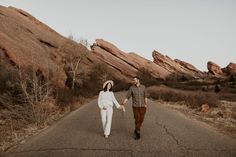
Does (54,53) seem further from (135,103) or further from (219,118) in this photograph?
(135,103)

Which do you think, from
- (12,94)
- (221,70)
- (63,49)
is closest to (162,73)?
(221,70)

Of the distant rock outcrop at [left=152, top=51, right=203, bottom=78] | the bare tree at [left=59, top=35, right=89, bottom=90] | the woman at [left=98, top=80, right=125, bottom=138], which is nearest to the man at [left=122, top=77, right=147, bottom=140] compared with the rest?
the woman at [left=98, top=80, right=125, bottom=138]

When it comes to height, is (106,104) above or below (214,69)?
below

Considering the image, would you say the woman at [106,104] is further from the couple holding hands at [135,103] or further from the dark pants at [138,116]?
the dark pants at [138,116]

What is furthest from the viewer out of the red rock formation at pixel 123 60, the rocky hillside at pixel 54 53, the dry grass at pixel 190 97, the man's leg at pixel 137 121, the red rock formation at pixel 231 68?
the red rock formation at pixel 231 68

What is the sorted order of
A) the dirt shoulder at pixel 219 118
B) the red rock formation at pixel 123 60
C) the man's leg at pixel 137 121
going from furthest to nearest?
the red rock formation at pixel 123 60
the dirt shoulder at pixel 219 118
the man's leg at pixel 137 121

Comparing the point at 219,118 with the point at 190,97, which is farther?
the point at 190,97

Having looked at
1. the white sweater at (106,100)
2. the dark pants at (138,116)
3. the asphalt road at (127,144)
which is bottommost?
the asphalt road at (127,144)

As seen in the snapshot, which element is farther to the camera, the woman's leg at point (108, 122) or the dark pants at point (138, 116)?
the woman's leg at point (108, 122)

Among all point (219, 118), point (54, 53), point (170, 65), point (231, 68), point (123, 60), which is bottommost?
point (219, 118)

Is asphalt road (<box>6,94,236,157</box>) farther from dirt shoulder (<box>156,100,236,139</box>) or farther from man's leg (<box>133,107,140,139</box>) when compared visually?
dirt shoulder (<box>156,100,236,139</box>)

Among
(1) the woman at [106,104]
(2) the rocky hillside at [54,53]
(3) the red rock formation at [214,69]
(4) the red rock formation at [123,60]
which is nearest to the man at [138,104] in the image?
(1) the woman at [106,104]

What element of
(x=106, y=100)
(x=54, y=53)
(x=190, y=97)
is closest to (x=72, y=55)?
(x=54, y=53)

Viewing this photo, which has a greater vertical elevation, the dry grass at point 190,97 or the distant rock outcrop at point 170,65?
the distant rock outcrop at point 170,65
